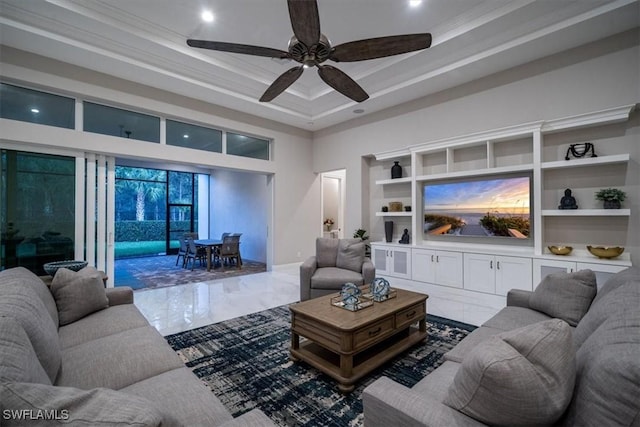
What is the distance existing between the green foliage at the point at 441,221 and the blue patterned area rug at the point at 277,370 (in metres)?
2.07

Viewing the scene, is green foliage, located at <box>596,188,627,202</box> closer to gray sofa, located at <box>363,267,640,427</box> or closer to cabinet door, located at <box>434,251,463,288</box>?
cabinet door, located at <box>434,251,463,288</box>

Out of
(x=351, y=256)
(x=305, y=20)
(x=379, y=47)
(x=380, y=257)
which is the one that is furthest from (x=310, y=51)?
(x=380, y=257)

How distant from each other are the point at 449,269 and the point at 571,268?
1.56m

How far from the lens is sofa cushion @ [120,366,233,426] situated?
4.29 feet

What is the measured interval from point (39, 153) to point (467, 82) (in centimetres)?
671

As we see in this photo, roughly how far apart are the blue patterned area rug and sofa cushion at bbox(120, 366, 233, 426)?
0.68 m

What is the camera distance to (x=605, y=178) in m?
3.85

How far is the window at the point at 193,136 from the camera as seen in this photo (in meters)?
5.49

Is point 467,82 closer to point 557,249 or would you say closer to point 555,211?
point 555,211

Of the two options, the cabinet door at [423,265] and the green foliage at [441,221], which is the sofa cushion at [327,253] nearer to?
the cabinet door at [423,265]

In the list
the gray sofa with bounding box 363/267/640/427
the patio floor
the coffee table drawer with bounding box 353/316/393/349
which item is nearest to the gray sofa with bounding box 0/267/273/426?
the gray sofa with bounding box 363/267/640/427

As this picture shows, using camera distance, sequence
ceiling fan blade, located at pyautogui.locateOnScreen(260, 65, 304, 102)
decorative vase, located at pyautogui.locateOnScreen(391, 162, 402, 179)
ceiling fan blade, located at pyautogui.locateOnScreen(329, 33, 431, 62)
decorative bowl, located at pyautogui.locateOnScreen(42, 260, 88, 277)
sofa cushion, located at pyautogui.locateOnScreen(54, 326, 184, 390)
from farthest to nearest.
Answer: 1. decorative vase, located at pyautogui.locateOnScreen(391, 162, 402, 179)
2. ceiling fan blade, located at pyautogui.locateOnScreen(260, 65, 304, 102)
3. decorative bowl, located at pyautogui.locateOnScreen(42, 260, 88, 277)
4. ceiling fan blade, located at pyautogui.locateOnScreen(329, 33, 431, 62)
5. sofa cushion, located at pyautogui.locateOnScreen(54, 326, 184, 390)

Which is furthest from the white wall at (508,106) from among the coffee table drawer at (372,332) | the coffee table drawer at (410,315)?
the coffee table drawer at (372,332)

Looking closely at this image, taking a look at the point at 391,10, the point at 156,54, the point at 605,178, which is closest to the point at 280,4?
the point at 391,10
